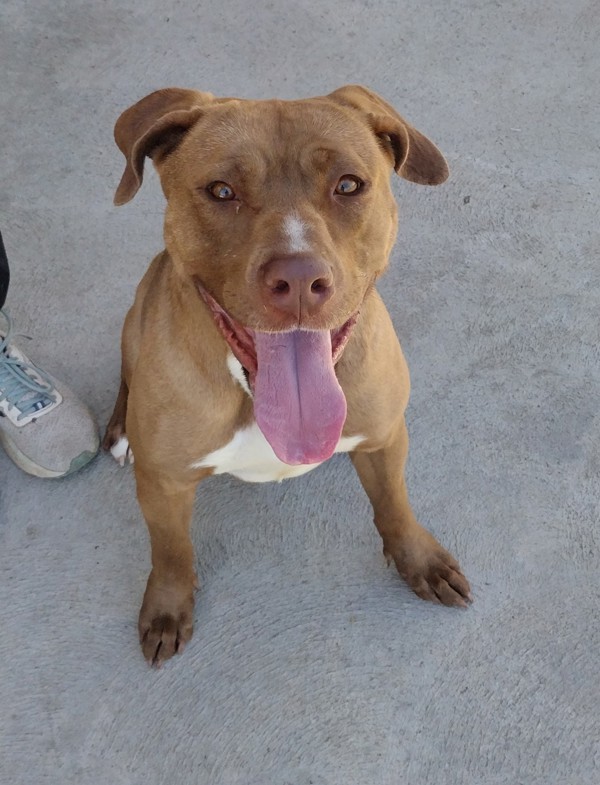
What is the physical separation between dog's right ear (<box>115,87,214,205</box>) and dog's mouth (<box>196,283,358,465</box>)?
33 cm

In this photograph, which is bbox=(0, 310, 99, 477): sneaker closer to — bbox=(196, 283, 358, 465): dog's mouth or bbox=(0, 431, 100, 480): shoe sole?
bbox=(0, 431, 100, 480): shoe sole

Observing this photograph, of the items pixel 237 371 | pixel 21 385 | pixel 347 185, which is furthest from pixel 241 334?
pixel 21 385

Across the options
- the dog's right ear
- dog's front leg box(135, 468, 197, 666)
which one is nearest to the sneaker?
dog's front leg box(135, 468, 197, 666)

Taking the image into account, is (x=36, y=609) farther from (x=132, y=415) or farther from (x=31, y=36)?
(x=31, y=36)

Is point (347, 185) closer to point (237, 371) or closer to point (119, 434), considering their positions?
point (237, 371)

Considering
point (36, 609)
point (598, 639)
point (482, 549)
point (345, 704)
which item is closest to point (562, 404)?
point (482, 549)

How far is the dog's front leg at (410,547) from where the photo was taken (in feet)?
9.12

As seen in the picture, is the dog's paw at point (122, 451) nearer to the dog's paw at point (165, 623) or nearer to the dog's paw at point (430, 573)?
the dog's paw at point (165, 623)

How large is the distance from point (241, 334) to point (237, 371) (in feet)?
0.49

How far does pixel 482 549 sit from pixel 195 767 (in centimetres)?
115

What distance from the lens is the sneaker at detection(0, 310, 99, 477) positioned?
10.3 feet

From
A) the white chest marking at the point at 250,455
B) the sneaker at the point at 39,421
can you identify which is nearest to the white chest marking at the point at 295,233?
the white chest marking at the point at 250,455

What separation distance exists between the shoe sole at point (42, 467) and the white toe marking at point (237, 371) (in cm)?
109

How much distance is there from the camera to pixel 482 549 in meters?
3.00
